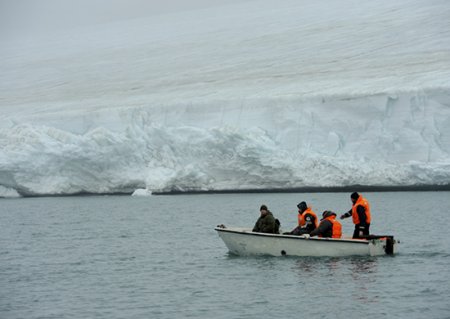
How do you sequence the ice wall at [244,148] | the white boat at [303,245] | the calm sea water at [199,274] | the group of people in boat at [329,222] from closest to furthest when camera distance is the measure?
the calm sea water at [199,274] → the white boat at [303,245] → the group of people in boat at [329,222] → the ice wall at [244,148]

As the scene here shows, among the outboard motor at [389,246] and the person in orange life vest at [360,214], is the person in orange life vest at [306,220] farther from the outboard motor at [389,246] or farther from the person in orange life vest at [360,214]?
the outboard motor at [389,246]

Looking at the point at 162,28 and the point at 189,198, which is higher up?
the point at 162,28

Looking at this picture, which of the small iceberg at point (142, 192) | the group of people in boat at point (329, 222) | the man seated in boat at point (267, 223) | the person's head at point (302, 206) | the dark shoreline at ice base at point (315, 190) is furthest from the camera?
the small iceberg at point (142, 192)

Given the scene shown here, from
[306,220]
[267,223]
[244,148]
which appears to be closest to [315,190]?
[244,148]

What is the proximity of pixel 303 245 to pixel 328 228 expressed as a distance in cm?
51

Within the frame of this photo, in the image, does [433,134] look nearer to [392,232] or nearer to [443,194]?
[443,194]

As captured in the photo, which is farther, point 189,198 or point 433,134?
point 189,198

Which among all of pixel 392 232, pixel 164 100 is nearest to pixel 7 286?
pixel 392 232

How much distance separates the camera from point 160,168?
95.2 ft

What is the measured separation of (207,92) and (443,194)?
33.0 ft

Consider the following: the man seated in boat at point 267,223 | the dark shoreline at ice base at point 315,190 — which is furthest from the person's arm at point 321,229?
the dark shoreline at ice base at point 315,190

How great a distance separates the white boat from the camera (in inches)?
553

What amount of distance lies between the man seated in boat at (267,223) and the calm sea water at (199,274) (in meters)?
0.49

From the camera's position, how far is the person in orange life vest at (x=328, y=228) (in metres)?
14.1
